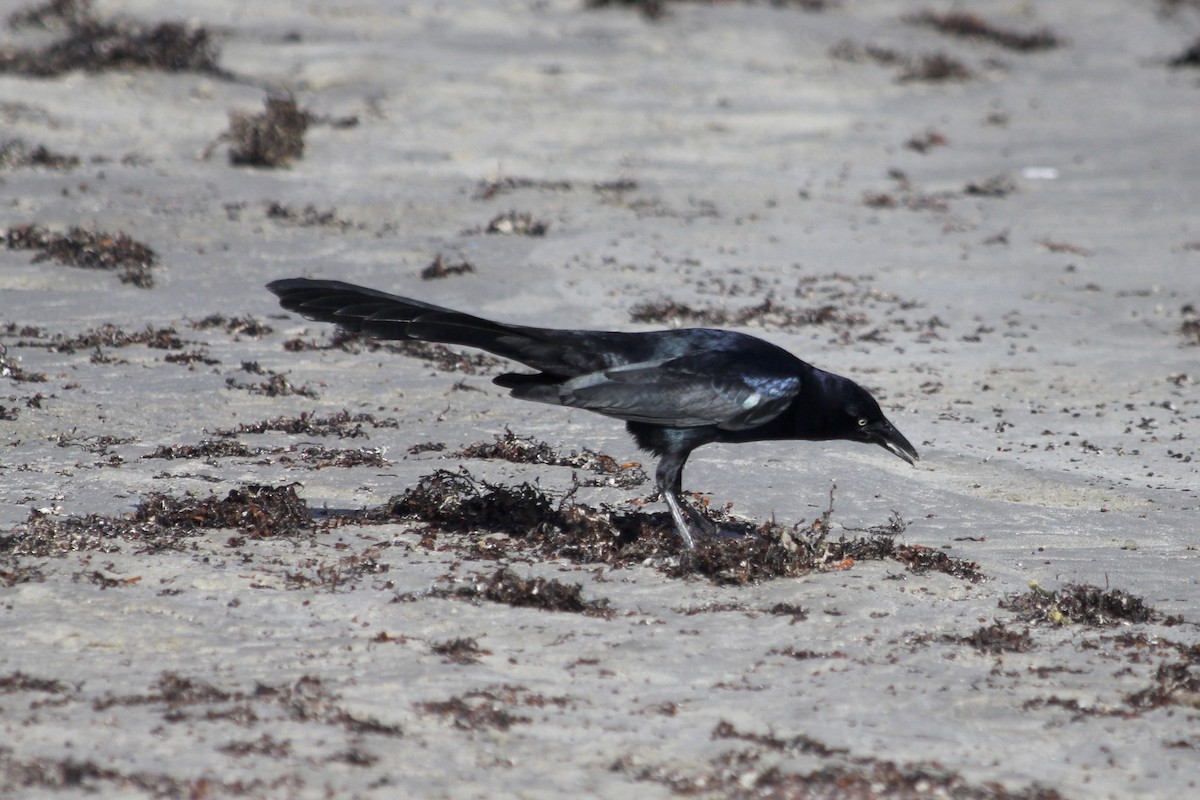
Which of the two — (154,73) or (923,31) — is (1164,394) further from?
(923,31)

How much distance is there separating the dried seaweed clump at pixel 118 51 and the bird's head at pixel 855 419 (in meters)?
11.5

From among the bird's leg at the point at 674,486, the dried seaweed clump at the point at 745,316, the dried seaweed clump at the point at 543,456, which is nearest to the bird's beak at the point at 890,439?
the bird's leg at the point at 674,486

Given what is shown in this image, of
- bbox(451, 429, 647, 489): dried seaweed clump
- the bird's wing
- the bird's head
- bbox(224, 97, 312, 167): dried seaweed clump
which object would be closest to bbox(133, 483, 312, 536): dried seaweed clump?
the bird's wing

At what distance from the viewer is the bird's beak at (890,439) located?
689cm

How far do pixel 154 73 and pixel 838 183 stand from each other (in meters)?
7.45

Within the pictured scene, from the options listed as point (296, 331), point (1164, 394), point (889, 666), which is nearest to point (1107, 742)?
point (889, 666)

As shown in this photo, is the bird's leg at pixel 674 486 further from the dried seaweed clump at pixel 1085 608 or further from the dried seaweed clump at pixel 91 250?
the dried seaweed clump at pixel 91 250

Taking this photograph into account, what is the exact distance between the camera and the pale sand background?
14.1 feet

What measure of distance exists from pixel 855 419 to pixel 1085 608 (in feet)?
5.15

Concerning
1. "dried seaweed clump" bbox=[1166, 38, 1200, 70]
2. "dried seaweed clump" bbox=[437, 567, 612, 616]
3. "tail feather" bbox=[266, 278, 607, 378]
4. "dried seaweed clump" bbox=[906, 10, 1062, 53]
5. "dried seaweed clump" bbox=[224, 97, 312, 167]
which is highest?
"dried seaweed clump" bbox=[906, 10, 1062, 53]

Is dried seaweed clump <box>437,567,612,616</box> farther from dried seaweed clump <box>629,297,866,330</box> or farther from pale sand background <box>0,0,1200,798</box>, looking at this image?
dried seaweed clump <box>629,297,866,330</box>

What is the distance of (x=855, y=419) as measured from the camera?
6.81 metres

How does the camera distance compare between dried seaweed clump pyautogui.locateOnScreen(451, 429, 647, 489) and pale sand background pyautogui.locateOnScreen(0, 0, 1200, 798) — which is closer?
pale sand background pyautogui.locateOnScreen(0, 0, 1200, 798)

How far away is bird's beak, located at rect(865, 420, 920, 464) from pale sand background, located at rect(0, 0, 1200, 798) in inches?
12.9
